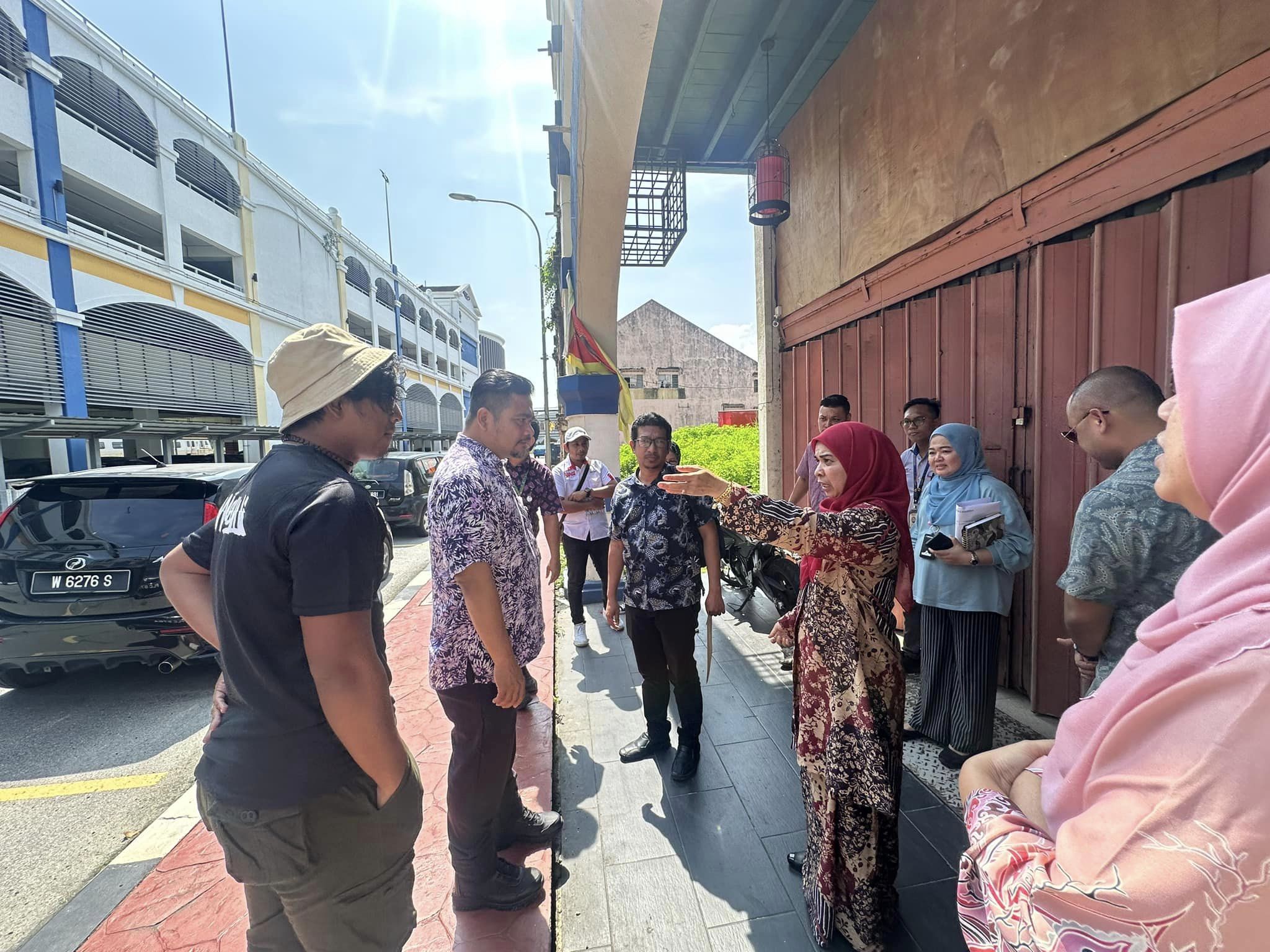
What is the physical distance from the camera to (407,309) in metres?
34.3

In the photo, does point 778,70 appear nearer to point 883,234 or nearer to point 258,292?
point 883,234

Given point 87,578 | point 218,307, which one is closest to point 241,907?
point 87,578

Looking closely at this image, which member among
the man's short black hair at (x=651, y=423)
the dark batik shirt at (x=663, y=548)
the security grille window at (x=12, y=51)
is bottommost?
the dark batik shirt at (x=663, y=548)

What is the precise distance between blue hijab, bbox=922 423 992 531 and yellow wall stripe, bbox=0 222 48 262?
16100 millimetres

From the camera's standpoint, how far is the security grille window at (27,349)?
1091 cm

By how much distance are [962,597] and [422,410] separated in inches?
1386

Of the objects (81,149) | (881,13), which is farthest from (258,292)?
(881,13)

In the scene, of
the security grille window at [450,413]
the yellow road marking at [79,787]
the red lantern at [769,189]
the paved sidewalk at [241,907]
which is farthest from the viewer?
the security grille window at [450,413]

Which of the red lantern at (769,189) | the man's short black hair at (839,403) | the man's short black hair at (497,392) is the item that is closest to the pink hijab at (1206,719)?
the man's short black hair at (497,392)

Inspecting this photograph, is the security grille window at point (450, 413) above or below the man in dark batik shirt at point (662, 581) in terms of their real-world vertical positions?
above

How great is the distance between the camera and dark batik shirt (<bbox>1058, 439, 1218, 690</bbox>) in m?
1.67

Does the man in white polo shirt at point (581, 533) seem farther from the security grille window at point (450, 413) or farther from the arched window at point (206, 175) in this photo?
the security grille window at point (450, 413)

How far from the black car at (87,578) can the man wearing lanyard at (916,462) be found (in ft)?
14.5

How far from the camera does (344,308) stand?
85.0 feet
